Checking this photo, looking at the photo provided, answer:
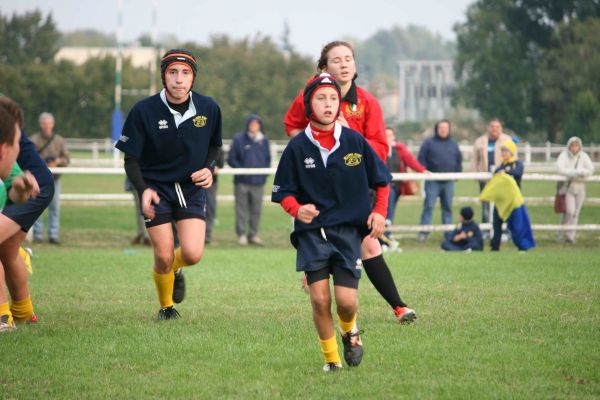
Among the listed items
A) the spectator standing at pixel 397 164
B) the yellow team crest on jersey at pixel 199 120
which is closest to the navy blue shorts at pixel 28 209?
the yellow team crest on jersey at pixel 199 120

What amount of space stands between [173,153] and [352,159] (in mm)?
2345

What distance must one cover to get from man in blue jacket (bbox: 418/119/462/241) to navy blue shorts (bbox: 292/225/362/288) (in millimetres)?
13187

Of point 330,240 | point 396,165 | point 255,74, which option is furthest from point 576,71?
point 330,240

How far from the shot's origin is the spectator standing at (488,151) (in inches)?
771

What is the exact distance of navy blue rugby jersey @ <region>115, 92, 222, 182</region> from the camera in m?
8.69

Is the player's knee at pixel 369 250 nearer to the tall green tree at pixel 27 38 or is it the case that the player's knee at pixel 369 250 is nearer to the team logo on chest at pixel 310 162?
the team logo on chest at pixel 310 162

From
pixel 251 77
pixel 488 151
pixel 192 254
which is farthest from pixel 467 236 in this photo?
pixel 251 77

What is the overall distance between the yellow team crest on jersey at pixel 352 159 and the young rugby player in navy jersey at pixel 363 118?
151 centimetres

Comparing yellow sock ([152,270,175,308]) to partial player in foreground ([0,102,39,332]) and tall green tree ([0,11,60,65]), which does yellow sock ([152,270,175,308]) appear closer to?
partial player in foreground ([0,102,39,332])

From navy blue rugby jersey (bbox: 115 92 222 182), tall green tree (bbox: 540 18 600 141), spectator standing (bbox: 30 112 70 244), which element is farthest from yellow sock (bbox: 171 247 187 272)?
tall green tree (bbox: 540 18 600 141)

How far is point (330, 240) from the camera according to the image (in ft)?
22.5

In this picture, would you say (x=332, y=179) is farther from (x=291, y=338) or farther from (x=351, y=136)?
(x=291, y=338)

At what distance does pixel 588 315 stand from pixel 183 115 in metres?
3.87

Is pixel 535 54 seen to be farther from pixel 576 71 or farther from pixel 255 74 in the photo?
pixel 255 74
